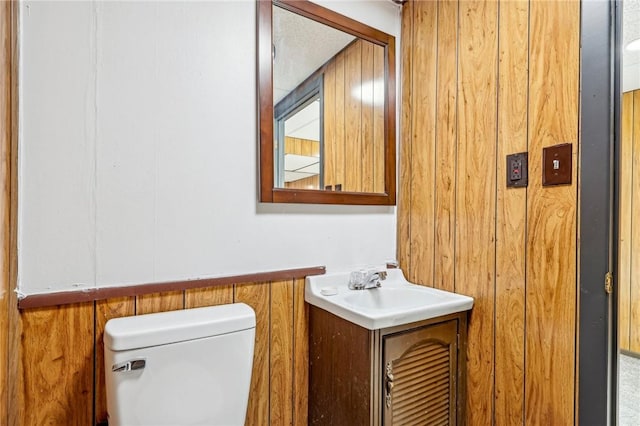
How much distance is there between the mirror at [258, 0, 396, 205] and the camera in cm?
135

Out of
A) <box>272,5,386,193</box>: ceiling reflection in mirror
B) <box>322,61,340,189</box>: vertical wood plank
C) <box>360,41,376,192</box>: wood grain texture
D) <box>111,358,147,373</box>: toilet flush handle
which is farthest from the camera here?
<box>360,41,376,192</box>: wood grain texture

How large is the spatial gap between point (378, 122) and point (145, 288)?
1229mm

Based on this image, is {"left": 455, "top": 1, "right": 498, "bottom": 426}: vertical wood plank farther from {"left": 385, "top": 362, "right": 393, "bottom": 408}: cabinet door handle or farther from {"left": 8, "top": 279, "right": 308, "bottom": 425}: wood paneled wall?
{"left": 8, "top": 279, "right": 308, "bottom": 425}: wood paneled wall

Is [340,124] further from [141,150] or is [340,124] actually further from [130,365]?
[130,365]

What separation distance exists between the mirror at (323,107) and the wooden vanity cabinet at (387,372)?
0.57 metres

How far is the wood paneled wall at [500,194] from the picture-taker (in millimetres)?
1071

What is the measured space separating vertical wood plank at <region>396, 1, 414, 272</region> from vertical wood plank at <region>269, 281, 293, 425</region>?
61cm

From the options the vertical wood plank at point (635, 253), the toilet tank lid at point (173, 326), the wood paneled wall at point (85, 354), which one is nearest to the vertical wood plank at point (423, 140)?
the wood paneled wall at point (85, 354)

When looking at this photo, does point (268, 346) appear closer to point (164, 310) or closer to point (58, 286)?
point (164, 310)

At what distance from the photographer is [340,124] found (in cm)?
155

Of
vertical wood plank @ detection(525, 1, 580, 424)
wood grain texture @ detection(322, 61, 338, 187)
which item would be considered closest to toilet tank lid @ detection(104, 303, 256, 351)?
wood grain texture @ detection(322, 61, 338, 187)

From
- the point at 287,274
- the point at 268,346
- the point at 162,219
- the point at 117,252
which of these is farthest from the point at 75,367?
the point at 287,274

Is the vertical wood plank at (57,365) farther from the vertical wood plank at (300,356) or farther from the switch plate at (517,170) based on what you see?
the switch plate at (517,170)

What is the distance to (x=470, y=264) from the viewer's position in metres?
1.36
